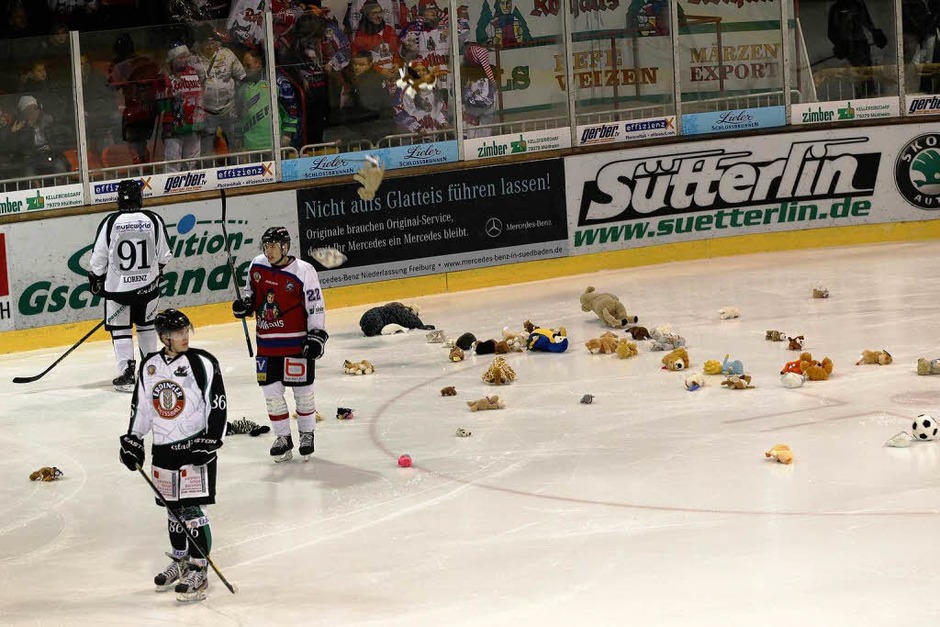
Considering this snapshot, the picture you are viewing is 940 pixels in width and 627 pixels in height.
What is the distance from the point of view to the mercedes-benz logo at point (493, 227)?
1322 cm

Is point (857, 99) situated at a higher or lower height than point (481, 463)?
higher

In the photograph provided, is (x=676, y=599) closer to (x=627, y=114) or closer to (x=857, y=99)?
(x=627, y=114)

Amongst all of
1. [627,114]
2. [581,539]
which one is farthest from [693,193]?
[581,539]

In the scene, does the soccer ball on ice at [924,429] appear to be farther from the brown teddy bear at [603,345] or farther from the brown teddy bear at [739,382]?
the brown teddy bear at [603,345]

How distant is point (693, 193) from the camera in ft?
45.7

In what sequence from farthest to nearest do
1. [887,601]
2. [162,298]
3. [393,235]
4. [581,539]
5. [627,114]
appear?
[627,114], [393,235], [162,298], [581,539], [887,601]

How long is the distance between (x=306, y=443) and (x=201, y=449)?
2.25 m

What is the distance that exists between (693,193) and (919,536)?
834 centimetres

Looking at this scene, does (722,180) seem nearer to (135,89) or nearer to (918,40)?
(918,40)

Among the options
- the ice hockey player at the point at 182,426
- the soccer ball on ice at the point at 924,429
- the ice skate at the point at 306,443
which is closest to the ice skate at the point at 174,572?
the ice hockey player at the point at 182,426

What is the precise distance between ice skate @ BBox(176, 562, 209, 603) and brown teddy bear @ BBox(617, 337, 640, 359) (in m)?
4.81

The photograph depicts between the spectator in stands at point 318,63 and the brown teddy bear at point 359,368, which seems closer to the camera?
the brown teddy bear at point 359,368

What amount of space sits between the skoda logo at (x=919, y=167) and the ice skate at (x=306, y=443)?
27.9 feet

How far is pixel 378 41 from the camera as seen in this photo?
42.2ft
